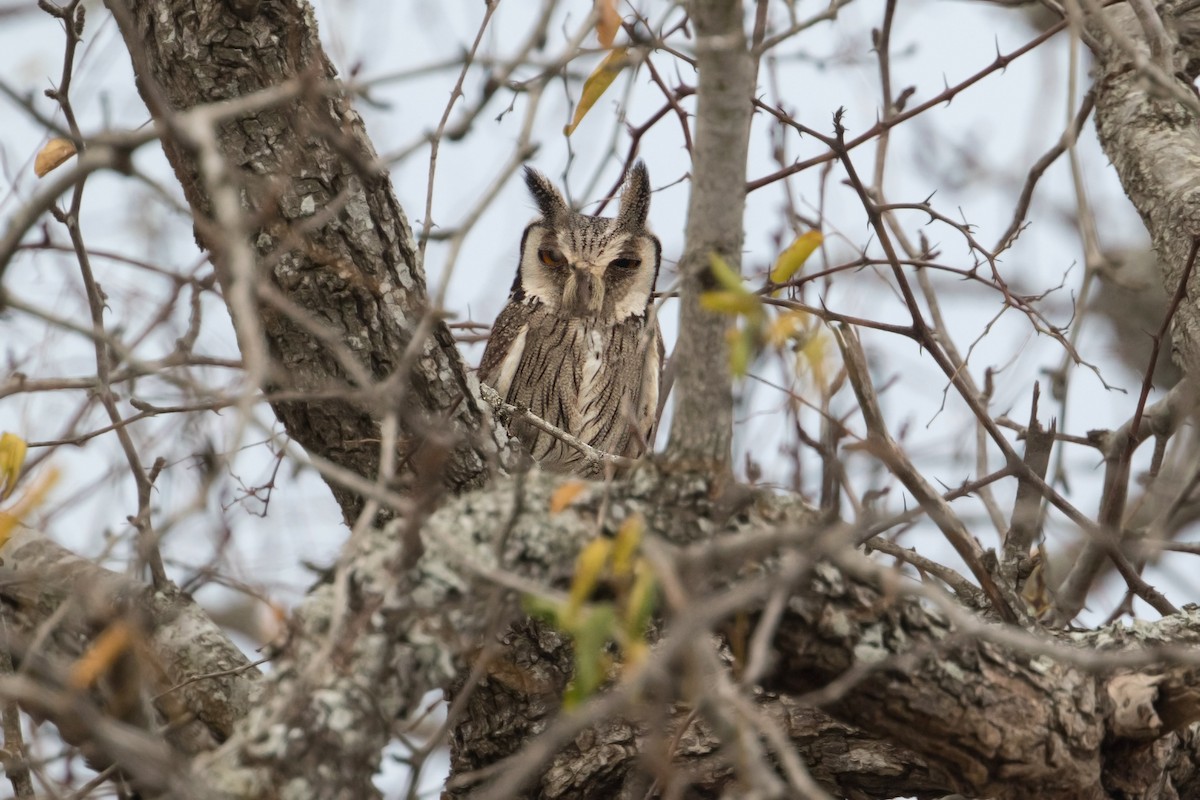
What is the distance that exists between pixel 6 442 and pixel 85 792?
52cm

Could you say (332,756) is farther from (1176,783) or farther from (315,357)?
(1176,783)

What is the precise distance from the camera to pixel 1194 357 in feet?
8.84

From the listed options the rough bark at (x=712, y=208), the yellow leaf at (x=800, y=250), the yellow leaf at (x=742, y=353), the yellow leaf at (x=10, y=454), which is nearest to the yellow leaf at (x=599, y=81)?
the rough bark at (x=712, y=208)

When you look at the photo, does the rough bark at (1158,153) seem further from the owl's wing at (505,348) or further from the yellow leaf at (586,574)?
the owl's wing at (505,348)

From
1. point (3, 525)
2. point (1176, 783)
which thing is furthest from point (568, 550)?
point (1176, 783)

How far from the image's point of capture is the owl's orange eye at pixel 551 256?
4328 mm

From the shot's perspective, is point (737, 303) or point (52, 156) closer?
point (737, 303)

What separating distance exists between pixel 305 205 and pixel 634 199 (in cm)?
220

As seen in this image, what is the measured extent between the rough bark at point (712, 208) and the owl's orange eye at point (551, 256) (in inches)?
105

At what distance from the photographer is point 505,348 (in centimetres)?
424

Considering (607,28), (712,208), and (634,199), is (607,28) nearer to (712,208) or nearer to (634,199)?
(712,208)

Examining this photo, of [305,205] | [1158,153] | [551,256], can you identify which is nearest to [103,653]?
[305,205]

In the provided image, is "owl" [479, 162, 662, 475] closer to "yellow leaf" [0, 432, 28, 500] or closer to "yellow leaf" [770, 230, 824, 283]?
"yellow leaf" [0, 432, 28, 500]

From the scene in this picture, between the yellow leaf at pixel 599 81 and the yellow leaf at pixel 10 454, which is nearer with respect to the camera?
the yellow leaf at pixel 10 454
